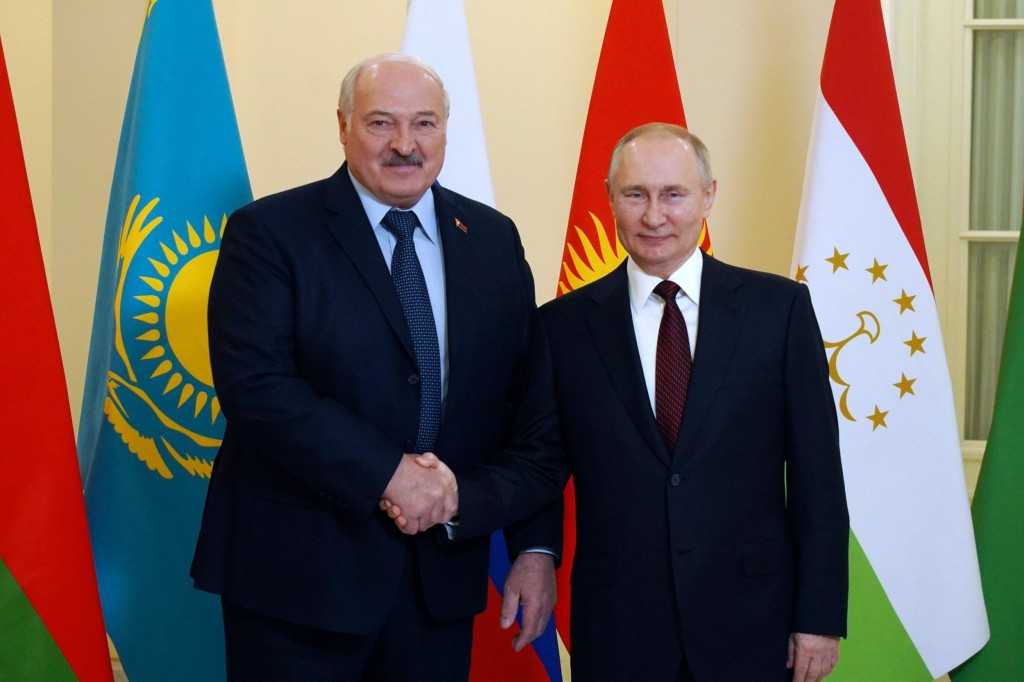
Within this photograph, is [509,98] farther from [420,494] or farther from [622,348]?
[420,494]

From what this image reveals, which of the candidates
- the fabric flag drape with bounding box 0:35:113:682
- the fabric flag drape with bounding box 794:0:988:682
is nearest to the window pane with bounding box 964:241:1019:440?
the fabric flag drape with bounding box 794:0:988:682

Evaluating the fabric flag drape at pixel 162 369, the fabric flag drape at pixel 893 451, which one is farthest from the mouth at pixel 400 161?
the fabric flag drape at pixel 893 451

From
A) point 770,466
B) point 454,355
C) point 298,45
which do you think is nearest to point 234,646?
Answer: point 454,355

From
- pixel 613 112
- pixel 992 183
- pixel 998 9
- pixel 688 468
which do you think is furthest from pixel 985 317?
pixel 688 468

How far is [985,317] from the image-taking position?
11.9ft

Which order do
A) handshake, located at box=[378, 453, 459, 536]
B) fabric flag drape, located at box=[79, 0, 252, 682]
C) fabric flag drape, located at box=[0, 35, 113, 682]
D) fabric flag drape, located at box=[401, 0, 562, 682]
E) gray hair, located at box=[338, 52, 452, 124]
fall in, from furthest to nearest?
fabric flag drape, located at box=[401, 0, 562, 682] → fabric flag drape, located at box=[79, 0, 252, 682] → fabric flag drape, located at box=[0, 35, 113, 682] → gray hair, located at box=[338, 52, 452, 124] → handshake, located at box=[378, 453, 459, 536]

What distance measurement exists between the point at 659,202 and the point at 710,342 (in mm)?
272

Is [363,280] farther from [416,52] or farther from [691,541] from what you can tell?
[416,52]

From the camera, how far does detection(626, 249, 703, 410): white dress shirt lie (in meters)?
1.93

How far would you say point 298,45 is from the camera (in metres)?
3.88

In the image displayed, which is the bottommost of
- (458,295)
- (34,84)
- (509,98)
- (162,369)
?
(162,369)

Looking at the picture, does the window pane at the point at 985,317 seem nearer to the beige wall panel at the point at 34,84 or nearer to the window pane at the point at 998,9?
the window pane at the point at 998,9

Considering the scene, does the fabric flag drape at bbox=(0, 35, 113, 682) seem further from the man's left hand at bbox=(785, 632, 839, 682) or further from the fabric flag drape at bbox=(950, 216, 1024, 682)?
the fabric flag drape at bbox=(950, 216, 1024, 682)

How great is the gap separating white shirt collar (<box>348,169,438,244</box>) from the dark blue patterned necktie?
0.21 feet
